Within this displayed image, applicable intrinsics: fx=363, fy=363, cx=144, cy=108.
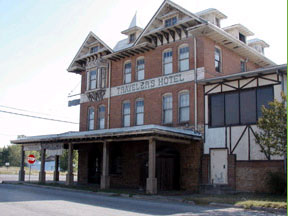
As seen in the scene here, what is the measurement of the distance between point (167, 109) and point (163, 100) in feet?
2.33

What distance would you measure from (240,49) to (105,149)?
11.6 meters

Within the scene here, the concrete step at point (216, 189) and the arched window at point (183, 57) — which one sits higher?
the arched window at point (183, 57)

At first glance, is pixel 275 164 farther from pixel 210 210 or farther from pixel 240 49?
pixel 240 49

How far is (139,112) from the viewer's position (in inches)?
1032

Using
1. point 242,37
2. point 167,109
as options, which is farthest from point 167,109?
point 242,37

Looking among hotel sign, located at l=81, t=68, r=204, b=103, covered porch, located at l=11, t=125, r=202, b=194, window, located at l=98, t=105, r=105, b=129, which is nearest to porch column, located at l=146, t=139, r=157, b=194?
covered porch, located at l=11, t=125, r=202, b=194

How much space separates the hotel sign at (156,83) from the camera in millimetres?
23109

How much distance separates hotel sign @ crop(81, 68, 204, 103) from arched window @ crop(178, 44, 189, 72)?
47 centimetres

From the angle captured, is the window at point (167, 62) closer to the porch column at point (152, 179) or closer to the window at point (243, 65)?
the window at point (243, 65)

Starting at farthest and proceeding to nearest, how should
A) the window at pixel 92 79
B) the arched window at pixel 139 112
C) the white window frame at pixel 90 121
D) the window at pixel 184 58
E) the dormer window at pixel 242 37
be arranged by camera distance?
the white window frame at pixel 90 121 → the window at pixel 92 79 → the dormer window at pixel 242 37 → the arched window at pixel 139 112 → the window at pixel 184 58

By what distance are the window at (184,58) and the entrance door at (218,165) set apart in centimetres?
584

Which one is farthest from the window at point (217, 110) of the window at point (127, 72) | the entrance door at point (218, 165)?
the window at point (127, 72)

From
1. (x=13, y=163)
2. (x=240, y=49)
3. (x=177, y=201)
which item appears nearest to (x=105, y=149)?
(x=177, y=201)

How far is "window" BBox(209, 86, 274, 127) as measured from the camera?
779 inches
